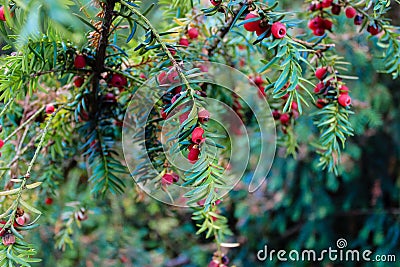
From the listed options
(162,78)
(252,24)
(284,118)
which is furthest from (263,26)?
(284,118)

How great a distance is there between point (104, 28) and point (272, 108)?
0.29 meters

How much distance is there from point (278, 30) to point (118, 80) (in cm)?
20

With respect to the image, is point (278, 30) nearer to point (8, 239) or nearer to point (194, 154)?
point (194, 154)

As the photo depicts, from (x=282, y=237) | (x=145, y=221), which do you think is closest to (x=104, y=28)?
(x=145, y=221)

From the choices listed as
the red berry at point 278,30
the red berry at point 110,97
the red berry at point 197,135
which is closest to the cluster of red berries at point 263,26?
the red berry at point 278,30

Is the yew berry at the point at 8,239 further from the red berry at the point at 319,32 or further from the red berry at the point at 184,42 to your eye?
the red berry at the point at 319,32

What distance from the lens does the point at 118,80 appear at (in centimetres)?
53

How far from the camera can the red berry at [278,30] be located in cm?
42

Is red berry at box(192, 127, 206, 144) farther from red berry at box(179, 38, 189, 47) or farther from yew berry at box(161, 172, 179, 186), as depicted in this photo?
red berry at box(179, 38, 189, 47)

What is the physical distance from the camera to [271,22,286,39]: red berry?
1.39 ft

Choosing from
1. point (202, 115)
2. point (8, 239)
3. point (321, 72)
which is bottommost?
point (8, 239)

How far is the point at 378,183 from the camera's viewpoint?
139 cm

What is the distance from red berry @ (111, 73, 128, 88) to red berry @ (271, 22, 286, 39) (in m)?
0.20

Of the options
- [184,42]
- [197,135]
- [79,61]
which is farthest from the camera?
[184,42]
